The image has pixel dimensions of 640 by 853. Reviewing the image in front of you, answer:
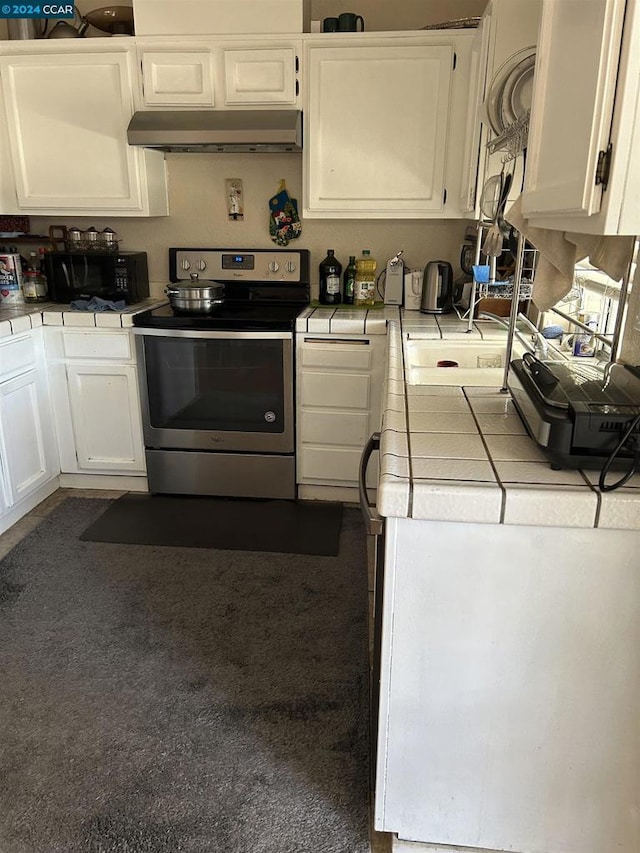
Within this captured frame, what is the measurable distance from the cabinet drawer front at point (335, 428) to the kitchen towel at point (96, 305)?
0.99 metres

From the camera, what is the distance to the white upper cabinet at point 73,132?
281 centimetres

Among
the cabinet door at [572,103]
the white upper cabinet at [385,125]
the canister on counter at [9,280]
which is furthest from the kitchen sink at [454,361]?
the canister on counter at [9,280]

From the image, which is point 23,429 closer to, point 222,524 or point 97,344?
point 97,344

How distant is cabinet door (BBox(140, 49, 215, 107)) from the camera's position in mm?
2752

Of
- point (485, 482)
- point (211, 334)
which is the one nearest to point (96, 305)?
point (211, 334)

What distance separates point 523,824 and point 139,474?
7.51 ft

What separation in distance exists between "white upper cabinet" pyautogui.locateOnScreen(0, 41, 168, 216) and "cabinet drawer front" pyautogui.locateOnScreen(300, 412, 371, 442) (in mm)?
1239

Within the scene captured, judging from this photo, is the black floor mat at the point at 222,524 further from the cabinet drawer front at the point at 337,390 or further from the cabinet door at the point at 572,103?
the cabinet door at the point at 572,103

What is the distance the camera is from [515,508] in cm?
110

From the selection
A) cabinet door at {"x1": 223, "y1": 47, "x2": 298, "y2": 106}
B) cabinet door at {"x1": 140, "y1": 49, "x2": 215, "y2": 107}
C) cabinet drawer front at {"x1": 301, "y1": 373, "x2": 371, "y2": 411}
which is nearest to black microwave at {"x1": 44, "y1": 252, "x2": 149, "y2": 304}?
cabinet door at {"x1": 140, "y1": 49, "x2": 215, "y2": 107}

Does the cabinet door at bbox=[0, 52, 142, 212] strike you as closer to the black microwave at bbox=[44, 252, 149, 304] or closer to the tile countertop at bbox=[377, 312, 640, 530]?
the black microwave at bbox=[44, 252, 149, 304]

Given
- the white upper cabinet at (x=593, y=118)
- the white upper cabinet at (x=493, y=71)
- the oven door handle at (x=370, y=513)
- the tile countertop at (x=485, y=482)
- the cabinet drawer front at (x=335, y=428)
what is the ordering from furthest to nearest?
1. the cabinet drawer front at (x=335, y=428)
2. the white upper cabinet at (x=493, y=71)
3. the oven door handle at (x=370, y=513)
4. the tile countertop at (x=485, y=482)
5. the white upper cabinet at (x=593, y=118)

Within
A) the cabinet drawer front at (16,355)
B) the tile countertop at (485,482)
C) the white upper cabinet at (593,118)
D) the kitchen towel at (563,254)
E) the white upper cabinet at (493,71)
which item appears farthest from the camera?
the cabinet drawer front at (16,355)

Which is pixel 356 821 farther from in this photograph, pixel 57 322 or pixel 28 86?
pixel 28 86
